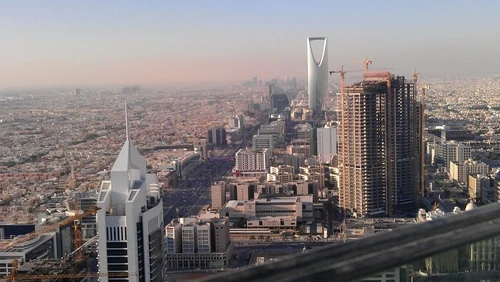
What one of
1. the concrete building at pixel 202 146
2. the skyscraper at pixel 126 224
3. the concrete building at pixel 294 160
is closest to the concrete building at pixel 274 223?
the concrete building at pixel 294 160

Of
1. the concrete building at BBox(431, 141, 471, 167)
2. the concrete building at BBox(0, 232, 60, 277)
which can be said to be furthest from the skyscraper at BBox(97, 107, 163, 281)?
the concrete building at BBox(431, 141, 471, 167)

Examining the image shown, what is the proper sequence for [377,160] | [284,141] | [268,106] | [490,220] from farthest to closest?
[268,106]
[284,141]
[377,160]
[490,220]

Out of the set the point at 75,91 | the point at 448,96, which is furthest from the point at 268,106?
the point at 75,91

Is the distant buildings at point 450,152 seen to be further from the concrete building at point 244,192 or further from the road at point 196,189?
the road at point 196,189

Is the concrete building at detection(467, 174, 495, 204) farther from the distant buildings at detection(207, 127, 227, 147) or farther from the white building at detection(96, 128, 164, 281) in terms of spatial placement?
the distant buildings at detection(207, 127, 227, 147)

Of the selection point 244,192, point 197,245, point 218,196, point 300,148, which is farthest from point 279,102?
point 197,245

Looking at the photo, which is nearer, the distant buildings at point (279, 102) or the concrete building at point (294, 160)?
the concrete building at point (294, 160)

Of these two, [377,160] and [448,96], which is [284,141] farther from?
[377,160]
